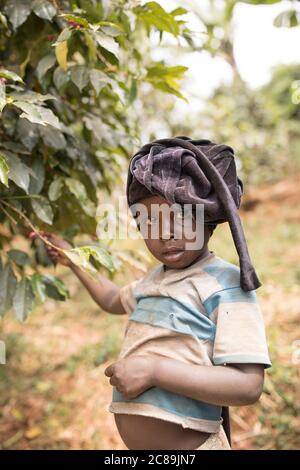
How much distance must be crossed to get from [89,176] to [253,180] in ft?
18.4

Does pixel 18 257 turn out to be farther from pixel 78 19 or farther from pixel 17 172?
pixel 78 19

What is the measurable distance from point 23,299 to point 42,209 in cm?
25

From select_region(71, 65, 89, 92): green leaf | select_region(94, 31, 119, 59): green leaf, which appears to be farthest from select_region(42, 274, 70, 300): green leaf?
select_region(94, 31, 119, 59): green leaf

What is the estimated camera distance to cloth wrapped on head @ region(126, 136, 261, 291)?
1068 millimetres

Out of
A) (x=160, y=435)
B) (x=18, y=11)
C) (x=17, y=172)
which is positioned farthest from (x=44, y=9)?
(x=160, y=435)

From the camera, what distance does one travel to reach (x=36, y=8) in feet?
4.26

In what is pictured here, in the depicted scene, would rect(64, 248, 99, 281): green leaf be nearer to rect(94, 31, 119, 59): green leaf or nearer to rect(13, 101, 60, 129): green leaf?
rect(13, 101, 60, 129): green leaf

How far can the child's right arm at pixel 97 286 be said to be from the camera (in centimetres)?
144

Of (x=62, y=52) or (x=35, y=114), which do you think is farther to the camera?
Answer: (x=62, y=52)

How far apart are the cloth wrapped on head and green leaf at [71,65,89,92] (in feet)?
1.04

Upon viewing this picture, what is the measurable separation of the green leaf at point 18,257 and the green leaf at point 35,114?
0.45 meters

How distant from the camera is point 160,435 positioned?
113 cm
